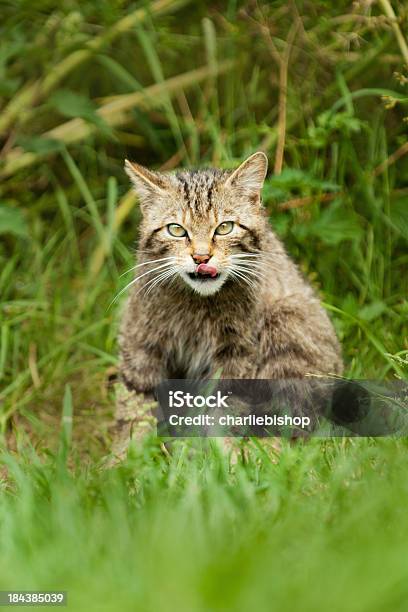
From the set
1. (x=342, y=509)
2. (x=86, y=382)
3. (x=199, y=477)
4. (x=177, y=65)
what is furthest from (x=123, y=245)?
(x=342, y=509)

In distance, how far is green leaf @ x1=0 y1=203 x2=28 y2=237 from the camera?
428 centimetres

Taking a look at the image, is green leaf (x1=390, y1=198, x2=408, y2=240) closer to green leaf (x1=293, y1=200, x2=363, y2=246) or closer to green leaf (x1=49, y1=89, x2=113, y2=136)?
green leaf (x1=293, y1=200, x2=363, y2=246)

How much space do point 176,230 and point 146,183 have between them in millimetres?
272

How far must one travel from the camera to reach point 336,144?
4.85 metres

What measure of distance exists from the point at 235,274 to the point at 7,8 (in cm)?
204

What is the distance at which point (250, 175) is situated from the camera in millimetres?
3855

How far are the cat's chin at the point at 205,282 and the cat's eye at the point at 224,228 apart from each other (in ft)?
0.65

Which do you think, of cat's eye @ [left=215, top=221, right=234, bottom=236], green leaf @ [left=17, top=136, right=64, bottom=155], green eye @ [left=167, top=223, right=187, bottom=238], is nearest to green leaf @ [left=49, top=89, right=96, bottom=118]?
green leaf @ [left=17, top=136, right=64, bottom=155]

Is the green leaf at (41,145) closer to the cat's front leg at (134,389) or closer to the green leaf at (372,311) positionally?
the cat's front leg at (134,389)

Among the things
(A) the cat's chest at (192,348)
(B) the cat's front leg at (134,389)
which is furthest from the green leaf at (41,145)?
(A) the cat's chest at (192,348)

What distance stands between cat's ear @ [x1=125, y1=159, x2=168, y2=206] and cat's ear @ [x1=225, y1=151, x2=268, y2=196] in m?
0.30

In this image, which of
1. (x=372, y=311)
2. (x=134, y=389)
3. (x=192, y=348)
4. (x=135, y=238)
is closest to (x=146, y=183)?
(x=192, y=348)

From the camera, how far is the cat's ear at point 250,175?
3.82m

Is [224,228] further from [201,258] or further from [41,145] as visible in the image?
[41,145]
